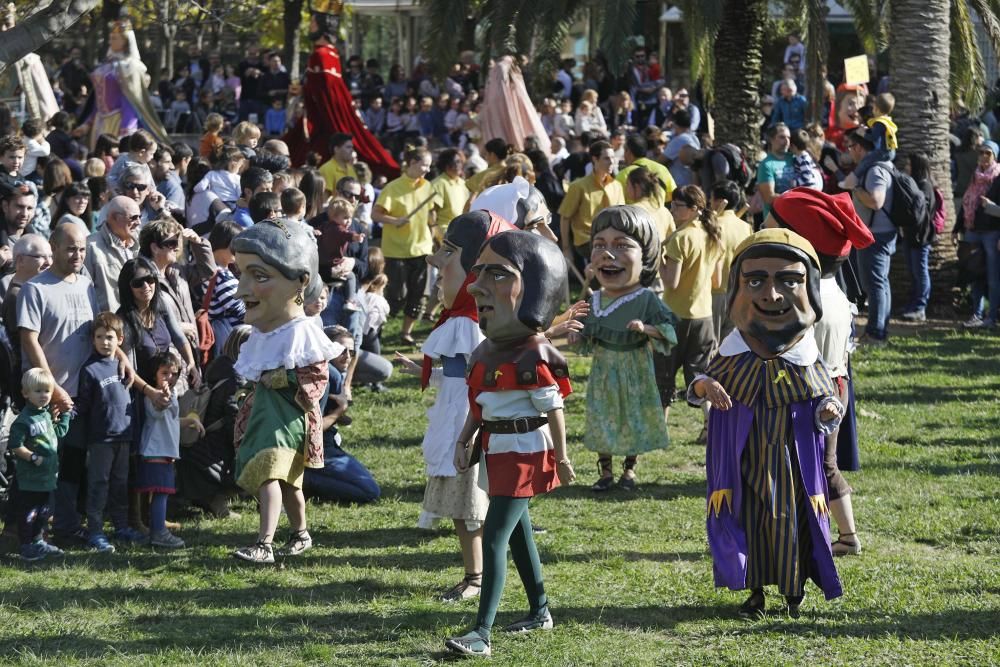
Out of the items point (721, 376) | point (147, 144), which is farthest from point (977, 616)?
point (147, 144)

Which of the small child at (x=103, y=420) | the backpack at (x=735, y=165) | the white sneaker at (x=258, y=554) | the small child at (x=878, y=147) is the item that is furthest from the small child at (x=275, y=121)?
the white sneaker at (x=258, y=554)

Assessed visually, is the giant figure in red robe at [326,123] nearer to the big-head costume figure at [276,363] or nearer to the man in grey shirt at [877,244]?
the man in grey shirt at [877,244]

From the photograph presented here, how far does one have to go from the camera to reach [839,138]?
18.2 meters

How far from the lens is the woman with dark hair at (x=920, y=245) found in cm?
1427

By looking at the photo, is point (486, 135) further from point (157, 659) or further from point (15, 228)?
point (157, 659)

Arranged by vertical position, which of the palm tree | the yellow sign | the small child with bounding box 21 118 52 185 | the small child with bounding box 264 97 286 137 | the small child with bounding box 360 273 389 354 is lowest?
the small child with bounding box 360 273 389 354

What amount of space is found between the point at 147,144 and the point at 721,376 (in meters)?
7.27

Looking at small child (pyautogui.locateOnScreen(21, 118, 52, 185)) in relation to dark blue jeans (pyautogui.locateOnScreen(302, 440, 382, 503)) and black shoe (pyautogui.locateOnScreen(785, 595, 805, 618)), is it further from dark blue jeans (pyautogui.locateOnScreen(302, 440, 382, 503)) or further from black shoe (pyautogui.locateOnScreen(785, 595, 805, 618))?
black shoe (pyautogui.locateOnScreen(785, 595, 805, 618))

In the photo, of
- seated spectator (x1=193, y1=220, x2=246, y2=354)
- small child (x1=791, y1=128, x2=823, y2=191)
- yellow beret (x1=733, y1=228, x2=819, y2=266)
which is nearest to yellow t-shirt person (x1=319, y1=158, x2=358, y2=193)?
small child (x1=791, y1=128, x2=823, y2=191)

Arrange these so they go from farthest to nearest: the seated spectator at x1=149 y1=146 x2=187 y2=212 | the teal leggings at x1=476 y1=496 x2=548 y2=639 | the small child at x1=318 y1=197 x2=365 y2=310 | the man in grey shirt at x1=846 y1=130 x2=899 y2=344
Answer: the man in grey shirt at x1=846 y1=130 x2=899 y2=344 < the seated spectator at x1=149 y1=146 x2=187 y2=212 < the small child at x1=318 y1=197 x2=365 y2=310 < the teal leggings at x1=476 y1=496 x2=548 y2=639

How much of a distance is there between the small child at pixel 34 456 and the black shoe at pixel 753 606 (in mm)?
3497

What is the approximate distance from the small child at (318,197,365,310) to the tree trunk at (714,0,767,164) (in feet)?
23.6

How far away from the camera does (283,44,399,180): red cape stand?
16891 mm

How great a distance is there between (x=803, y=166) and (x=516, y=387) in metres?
8.87
